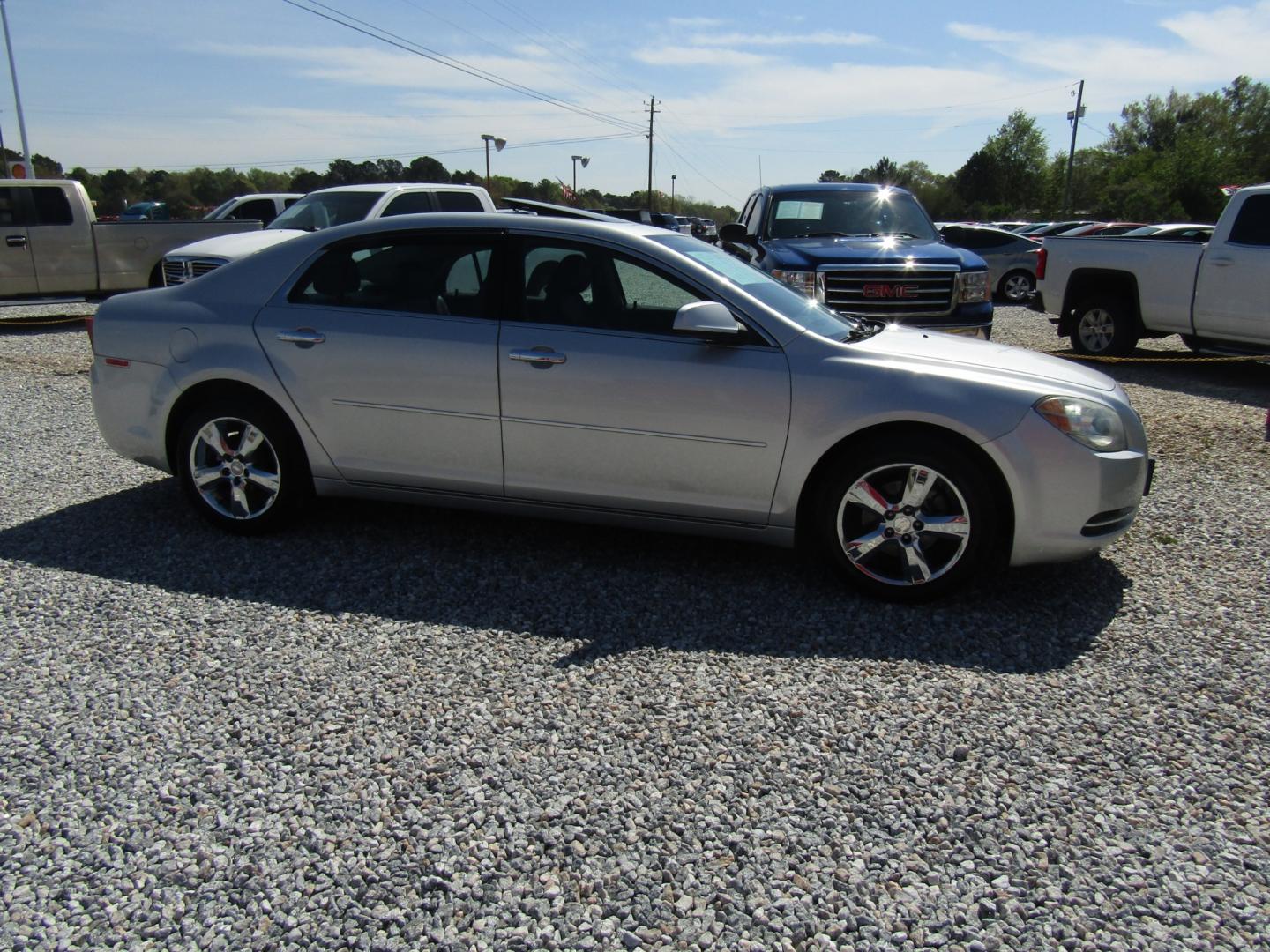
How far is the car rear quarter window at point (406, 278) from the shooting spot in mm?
4613

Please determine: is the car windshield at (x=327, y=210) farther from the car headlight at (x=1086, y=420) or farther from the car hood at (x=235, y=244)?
the car headlight at (x=1086, y=420)

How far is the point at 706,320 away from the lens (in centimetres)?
415

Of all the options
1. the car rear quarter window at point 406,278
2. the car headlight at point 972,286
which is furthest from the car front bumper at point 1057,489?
the car headlight at point 972,286

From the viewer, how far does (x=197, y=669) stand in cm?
356

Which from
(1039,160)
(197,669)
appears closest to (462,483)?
(197,669)

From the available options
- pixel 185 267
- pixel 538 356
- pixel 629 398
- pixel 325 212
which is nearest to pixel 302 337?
pixel 538 356

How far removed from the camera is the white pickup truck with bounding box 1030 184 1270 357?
9.89m

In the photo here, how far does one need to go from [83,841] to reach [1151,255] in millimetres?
11498

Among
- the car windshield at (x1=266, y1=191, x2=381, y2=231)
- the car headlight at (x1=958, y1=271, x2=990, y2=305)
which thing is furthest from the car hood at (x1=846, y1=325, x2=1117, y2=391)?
the car windshield at (x1=266, y1=191, x2=381, y2=231)

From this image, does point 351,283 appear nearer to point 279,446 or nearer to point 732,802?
point 279,446

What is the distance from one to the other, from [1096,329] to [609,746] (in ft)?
35.2

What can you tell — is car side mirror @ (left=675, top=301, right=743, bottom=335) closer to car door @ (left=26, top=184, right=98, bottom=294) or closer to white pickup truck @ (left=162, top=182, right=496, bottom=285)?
white pickup truck @ (left=162, top=182, right=496, bottom=285)

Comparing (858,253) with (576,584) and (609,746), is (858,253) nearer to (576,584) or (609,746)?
(576,584)

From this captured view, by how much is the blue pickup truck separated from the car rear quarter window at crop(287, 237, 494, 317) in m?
4.00
